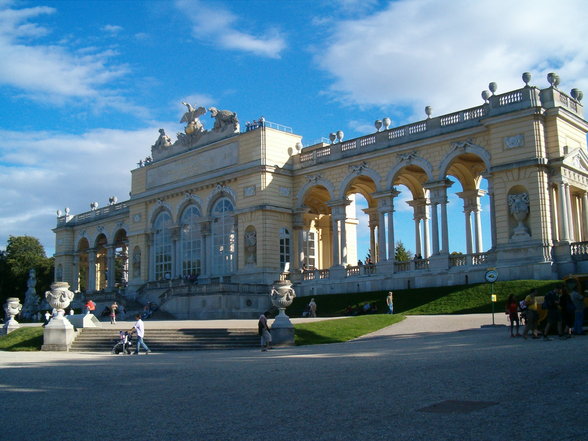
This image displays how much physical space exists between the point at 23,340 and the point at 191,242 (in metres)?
25.9

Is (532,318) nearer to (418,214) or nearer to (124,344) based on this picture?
(124,344)

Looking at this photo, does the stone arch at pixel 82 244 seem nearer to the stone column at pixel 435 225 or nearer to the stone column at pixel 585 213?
the stone column at pixel 435 225

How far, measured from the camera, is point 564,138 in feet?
121

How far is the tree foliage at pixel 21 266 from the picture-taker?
77238 millimetres

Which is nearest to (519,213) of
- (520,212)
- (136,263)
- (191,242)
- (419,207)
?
(520,212)

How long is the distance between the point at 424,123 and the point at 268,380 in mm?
31509

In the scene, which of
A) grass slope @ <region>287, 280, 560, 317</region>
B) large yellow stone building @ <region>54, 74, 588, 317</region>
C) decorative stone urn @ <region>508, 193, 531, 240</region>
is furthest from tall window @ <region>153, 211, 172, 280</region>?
decorative stone urn @ <region>508, 193, 531, 240</region>

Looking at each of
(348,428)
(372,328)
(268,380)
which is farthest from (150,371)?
(372,328)

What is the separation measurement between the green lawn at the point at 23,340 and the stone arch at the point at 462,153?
81.3ft

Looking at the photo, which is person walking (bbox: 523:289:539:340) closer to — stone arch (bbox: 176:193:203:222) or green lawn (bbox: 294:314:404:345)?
green lawn (bbox: 294:314:404:345)

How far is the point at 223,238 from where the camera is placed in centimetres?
5147

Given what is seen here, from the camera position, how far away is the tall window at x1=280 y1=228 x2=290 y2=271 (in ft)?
162

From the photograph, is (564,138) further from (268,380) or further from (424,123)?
(268,380)

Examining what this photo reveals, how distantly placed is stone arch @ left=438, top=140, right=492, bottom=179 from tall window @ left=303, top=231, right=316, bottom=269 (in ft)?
47.9
